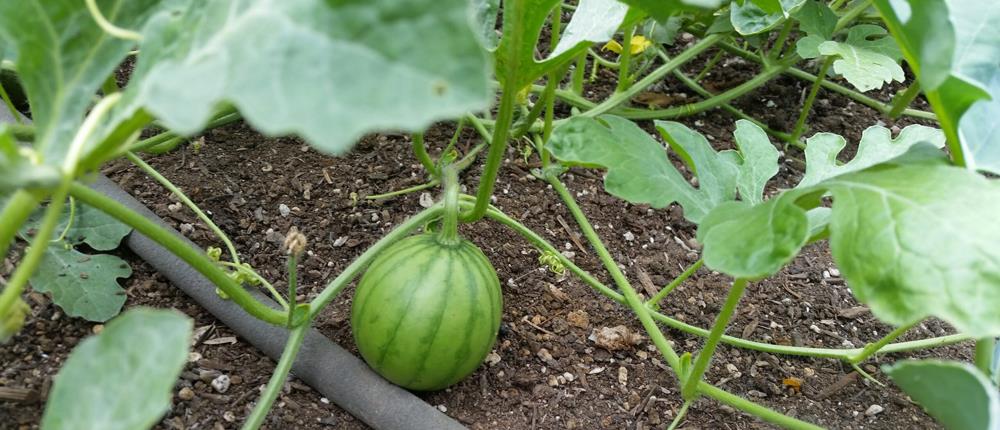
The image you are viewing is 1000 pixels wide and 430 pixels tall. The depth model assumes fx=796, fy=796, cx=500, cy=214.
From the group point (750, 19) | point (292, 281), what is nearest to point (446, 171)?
point (292, 281)

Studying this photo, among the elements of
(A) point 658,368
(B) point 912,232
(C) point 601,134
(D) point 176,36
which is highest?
(D) point 176,36

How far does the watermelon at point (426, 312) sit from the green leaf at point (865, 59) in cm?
94

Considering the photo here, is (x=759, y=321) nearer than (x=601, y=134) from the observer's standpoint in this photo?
No

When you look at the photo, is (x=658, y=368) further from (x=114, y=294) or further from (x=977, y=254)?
(x=114, y=294)

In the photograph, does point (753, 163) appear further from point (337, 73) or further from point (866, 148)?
point (337, 73)

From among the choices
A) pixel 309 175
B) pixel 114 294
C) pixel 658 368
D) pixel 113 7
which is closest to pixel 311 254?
pixel 309 175

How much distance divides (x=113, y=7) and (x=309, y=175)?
3.59 feet

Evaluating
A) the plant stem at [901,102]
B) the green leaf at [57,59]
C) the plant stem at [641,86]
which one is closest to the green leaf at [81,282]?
the green leaf at [57,59]

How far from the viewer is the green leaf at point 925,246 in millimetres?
817

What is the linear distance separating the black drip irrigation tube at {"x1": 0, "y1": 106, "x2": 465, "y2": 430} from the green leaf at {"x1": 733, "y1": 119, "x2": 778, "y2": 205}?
649 mm

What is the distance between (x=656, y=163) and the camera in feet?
3.93

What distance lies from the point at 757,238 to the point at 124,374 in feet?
2.32

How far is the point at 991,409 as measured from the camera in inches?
29.4

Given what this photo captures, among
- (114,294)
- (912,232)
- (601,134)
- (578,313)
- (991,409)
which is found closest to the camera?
(991,409)
